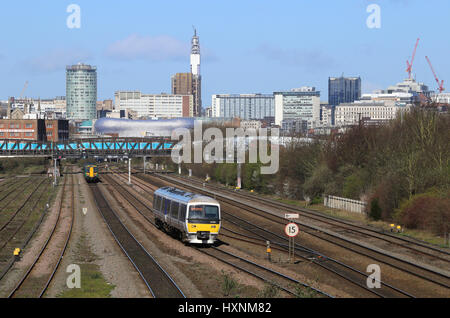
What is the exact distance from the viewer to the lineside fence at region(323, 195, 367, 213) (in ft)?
154

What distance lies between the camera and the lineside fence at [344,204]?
4701 centimetres

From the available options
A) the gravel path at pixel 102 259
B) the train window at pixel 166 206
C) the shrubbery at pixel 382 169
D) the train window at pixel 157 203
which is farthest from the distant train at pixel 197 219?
the shrubbery at pixel 382 169

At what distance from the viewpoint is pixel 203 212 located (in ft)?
100

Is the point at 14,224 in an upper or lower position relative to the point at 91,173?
lower

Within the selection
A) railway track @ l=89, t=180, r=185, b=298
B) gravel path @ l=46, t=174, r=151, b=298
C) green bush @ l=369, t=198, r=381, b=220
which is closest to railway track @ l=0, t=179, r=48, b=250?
gravel path @ l=46, t=174, r=151, b=298

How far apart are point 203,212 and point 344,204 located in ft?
72.4

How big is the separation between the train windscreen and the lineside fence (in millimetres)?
17675

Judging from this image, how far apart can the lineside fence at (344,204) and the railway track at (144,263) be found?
690 inches

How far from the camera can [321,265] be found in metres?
26.0

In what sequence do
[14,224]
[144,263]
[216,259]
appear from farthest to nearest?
[14,224]
[216,259]
[144,263]

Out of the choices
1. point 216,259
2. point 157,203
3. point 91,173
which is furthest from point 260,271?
point 91,173

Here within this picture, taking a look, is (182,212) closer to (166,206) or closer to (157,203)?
(166,206)

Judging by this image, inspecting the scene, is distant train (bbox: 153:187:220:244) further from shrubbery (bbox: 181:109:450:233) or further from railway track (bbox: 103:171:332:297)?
shrubbery (bbox: 181:109:450:233)
